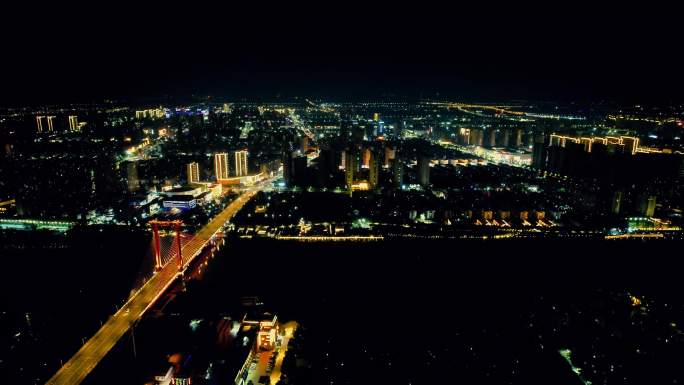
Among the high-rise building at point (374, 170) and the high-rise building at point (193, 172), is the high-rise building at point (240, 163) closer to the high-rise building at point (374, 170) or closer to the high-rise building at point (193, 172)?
the high-rise building at point (193, 172)

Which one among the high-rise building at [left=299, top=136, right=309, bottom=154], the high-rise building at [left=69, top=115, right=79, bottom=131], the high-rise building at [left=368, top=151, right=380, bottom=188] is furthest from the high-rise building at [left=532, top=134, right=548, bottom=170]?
the high-rise building at [left=69, top=115, right=79, bottom=131]

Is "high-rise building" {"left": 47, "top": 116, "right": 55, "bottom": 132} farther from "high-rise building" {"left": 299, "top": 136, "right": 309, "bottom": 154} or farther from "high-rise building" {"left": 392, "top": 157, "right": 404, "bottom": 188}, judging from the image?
"high-rise building" {"left": 392, "top": 157, "right": 404, "bottom": 188}

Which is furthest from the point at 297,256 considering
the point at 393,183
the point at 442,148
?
the point at 442,148

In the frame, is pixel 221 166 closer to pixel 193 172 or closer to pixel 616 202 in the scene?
pixel 193 172

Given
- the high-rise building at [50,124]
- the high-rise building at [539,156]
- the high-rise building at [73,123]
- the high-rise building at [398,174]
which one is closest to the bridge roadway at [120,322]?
the high-rise building at [398,174]

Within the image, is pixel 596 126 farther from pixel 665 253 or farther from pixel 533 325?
pixel 533 325
